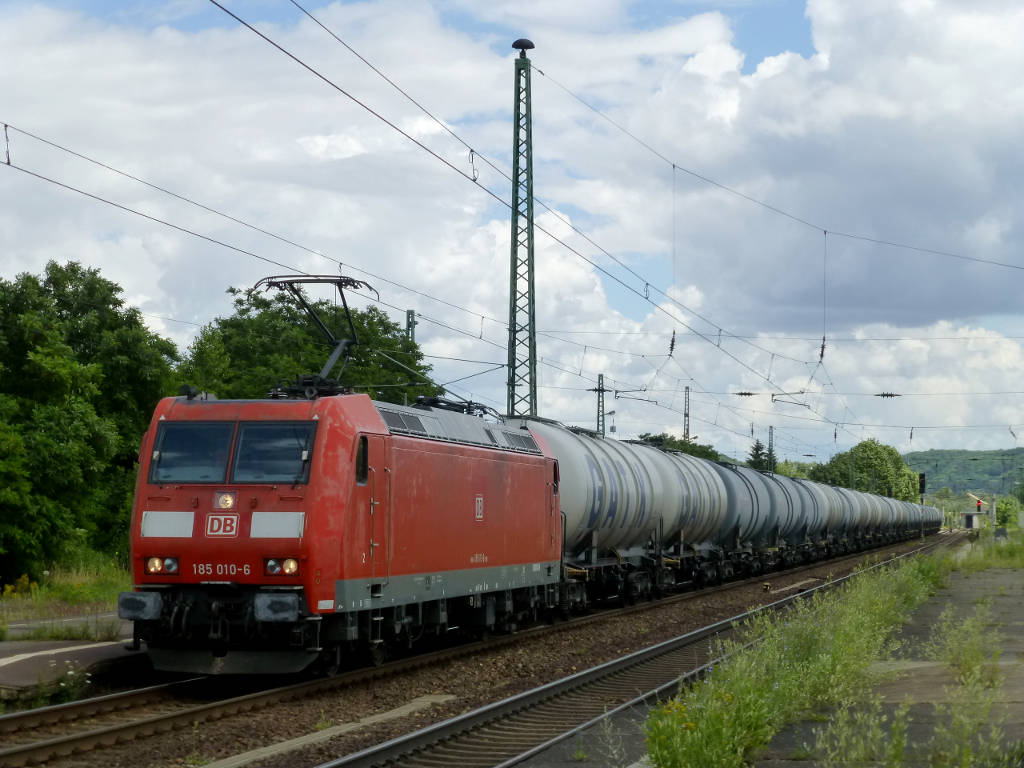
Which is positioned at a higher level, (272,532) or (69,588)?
(272,532)

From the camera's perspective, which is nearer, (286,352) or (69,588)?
(69,588)

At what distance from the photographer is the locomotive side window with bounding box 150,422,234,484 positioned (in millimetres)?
15109

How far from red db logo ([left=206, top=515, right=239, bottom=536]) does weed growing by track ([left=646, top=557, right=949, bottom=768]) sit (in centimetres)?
541

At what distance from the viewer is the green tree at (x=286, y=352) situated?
45562mm

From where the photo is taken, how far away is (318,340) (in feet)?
→ 196

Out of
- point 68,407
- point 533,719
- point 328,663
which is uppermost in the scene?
point 68,407

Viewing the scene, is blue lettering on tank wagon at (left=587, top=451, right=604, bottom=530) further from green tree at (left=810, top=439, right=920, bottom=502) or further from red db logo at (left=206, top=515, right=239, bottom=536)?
green tree at (left=810, top=439, right=920, bottom=502)

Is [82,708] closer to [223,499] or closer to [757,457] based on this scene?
[223,499]

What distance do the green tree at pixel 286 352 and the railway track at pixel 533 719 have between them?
2833 centimetres

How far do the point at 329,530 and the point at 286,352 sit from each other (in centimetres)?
4337

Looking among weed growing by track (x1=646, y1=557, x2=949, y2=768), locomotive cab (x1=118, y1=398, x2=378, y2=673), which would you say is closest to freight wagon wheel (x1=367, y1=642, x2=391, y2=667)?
locomotive cab (x1=118, y1=398, x2=378, y2=673)

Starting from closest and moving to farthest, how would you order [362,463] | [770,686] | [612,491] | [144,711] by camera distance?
[770,686] → [144,711] → [362,463] → [612,491]

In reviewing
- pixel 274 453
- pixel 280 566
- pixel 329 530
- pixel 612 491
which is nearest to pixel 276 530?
pixel 280 566

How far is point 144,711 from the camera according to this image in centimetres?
1334
